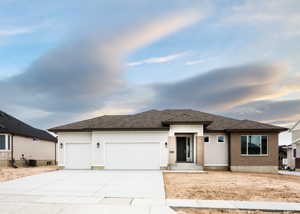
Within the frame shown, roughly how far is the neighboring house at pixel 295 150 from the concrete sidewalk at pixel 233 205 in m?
19.9

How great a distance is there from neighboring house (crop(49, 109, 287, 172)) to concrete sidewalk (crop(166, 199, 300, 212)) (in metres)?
10.2

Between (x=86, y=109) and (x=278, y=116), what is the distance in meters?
21.6

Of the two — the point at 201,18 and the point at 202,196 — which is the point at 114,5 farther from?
the point at 202,196

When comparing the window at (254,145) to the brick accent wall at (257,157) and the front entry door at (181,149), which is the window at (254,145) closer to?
the brick accent wall at (257,157)

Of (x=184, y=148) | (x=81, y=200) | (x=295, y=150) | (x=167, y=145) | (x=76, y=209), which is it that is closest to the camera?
(x=76, y=209)

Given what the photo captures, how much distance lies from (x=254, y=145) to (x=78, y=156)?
13963 mm

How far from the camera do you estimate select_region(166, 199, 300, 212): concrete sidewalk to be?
21.7 ft

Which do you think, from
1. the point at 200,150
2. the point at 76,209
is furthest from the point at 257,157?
the point at 76,209

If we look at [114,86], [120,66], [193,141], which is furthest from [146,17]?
[193,141]

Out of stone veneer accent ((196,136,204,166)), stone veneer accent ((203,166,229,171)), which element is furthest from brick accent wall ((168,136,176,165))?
stone veneer accent ((203,166,229,171))

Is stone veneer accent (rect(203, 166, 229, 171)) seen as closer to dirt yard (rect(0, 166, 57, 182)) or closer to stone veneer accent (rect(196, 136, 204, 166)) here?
stone veneer accent (rect(196, 136, 204, 166))

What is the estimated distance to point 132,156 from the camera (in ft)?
58.9

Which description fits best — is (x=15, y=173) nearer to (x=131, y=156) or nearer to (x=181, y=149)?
(x=131, y=156)

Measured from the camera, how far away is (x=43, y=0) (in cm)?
1202
